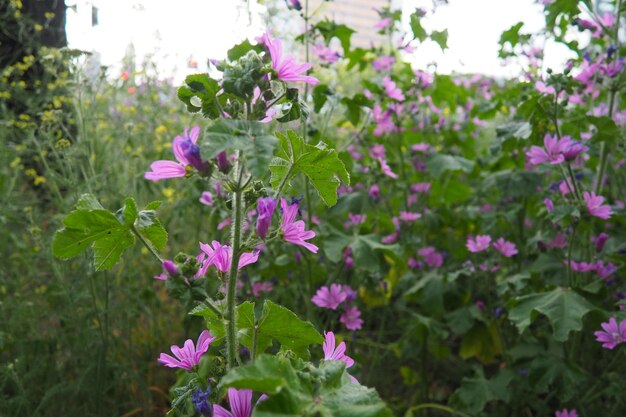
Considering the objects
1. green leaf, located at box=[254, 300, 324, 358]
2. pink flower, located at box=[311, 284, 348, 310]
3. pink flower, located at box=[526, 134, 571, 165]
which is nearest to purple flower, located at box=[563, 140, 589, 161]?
pink flower, located at box=[526, 134, 571, 165]

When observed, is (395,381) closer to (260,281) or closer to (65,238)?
(260,281)

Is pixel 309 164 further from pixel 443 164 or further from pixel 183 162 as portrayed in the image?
pixel 443 164

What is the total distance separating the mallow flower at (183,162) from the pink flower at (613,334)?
1.38 metres

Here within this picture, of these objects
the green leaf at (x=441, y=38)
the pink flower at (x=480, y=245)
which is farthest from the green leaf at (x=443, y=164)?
the green leaf at (x=441, y=38)

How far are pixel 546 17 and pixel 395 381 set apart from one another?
1.79 m

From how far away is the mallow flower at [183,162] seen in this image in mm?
937

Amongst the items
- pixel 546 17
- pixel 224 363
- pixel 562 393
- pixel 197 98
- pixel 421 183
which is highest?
pixel 546 17

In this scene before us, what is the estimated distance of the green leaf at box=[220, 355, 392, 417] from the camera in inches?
30.4

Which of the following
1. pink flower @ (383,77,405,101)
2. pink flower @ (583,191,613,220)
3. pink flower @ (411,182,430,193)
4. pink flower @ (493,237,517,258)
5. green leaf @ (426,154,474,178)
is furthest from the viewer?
pink flower @ (411,182,430,193)

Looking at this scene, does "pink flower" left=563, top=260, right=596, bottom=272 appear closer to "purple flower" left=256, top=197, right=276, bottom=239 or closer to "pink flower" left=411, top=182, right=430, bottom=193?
"pink flower" left=411, top=182, right=430, bottom=193

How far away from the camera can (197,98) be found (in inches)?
42.4

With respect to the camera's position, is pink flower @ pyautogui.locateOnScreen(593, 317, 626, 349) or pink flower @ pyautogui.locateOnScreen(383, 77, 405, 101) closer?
pink flower @ pyautogui.locateOnScreen(593, 317, 626, 349)

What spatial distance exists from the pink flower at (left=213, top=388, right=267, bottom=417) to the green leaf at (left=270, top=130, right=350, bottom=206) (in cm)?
36

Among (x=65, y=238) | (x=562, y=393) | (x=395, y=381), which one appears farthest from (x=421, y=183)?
(x=65, y=238)
